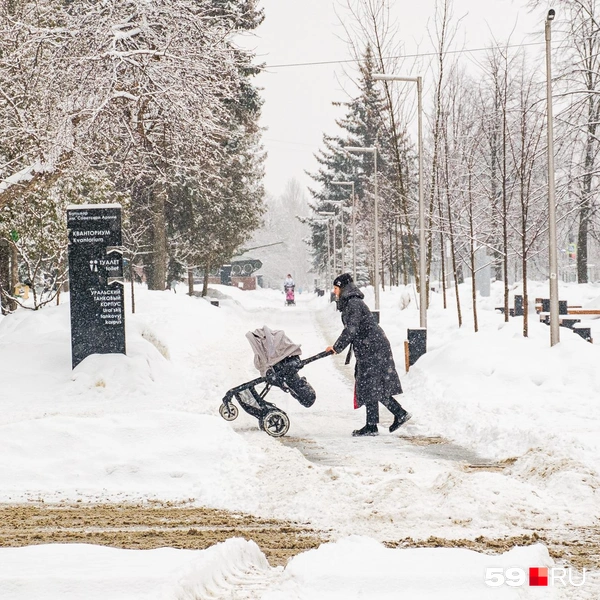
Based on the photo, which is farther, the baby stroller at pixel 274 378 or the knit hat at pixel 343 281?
the knit hat at pixel 343 281

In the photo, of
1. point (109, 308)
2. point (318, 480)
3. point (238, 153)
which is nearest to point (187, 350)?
point (109, 308)

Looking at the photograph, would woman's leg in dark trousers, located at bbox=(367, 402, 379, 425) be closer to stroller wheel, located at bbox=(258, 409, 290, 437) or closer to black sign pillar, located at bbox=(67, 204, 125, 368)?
stroller wheel, located at bbox=(258, 409, 290, 437)

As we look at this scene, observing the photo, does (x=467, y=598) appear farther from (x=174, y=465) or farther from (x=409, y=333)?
(x=409, y=333)

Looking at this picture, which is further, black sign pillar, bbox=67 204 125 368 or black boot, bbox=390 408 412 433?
black sign pillar, bbox=67 204 125 368

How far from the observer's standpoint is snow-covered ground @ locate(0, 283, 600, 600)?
13.5 ft

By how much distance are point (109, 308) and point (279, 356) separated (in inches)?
205

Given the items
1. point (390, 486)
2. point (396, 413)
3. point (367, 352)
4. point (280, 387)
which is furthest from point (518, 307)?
point (390, 486)

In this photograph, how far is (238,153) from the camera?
39.2 metres

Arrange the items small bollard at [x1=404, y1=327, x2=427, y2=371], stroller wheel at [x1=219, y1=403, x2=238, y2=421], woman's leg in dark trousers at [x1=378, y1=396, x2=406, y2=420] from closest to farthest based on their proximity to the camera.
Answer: woman's leg in dark trousers at [x1=378, y1=396, x2=406, y2=420] < stroller wheel at [x1=219, y1=403, x2=238, y2=421] < small bollard at [x1=404, y1=327, x2=427, y2=371]

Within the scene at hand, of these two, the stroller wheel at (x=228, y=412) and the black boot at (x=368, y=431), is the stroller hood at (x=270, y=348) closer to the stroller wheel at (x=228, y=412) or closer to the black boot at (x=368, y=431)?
the stroller wheel at (x=228, y=412)

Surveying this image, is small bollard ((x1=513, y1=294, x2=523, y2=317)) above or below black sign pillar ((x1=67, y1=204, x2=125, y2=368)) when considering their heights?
below

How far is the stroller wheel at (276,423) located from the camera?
1004cm

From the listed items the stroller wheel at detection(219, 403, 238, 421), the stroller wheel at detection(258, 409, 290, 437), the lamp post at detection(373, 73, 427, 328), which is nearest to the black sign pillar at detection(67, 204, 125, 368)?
the stroller wheel at detection(219, 403, 238, 421)

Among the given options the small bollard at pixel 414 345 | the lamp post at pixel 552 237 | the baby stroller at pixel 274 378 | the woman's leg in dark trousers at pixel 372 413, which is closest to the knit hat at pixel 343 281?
the baby stroller at pixel 274 378
